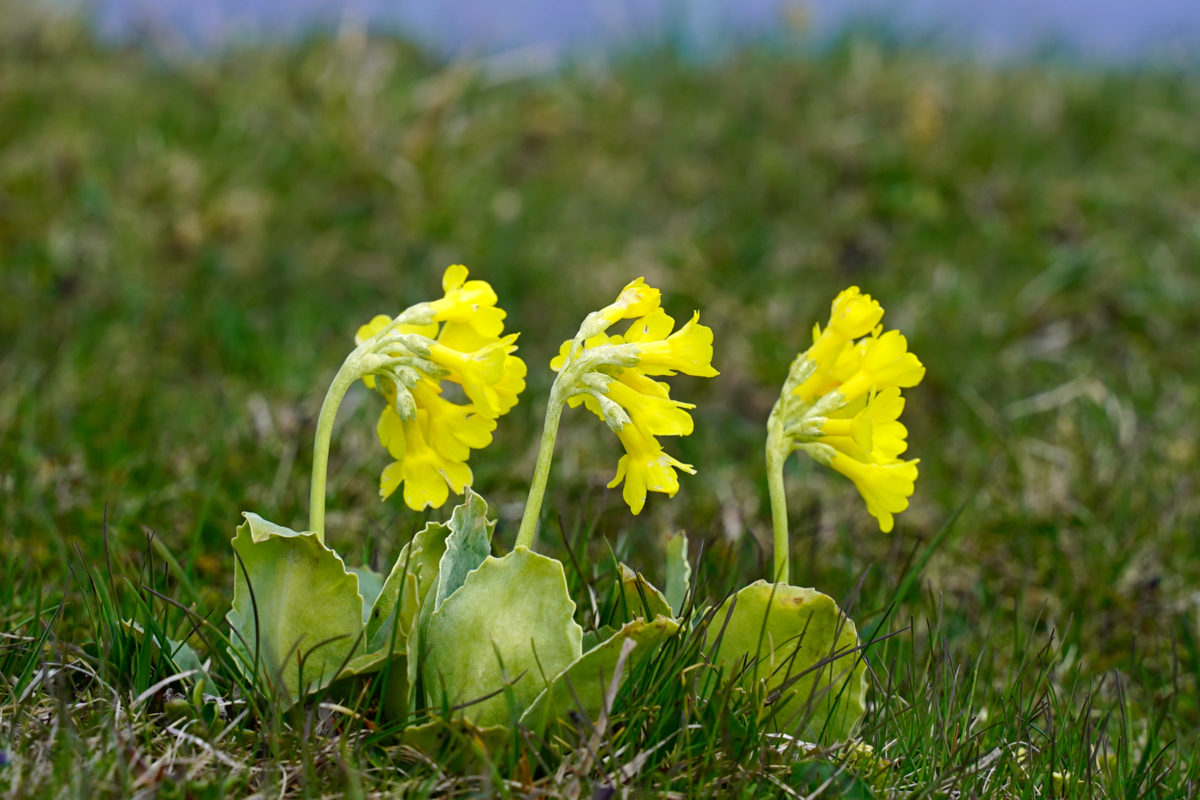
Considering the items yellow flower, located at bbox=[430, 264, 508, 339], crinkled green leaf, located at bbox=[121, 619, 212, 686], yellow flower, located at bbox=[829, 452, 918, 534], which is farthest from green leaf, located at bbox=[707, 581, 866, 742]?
crinkled green leaf, located at bbox=[121, 619, 212, 686]

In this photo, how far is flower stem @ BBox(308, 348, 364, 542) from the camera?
1.90 metres

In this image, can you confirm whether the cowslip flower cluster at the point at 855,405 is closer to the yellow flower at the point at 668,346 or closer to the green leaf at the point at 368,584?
the yellow flower at the point at 668,346

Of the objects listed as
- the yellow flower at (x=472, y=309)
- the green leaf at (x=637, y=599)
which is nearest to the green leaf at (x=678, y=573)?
the green leaf at (x=637, y=599)

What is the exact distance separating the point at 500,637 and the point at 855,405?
68 centimetres

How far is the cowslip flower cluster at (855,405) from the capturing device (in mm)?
1898

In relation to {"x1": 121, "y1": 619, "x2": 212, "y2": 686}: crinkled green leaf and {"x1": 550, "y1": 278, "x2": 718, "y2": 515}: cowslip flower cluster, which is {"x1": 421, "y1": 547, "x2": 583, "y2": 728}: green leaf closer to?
{"x1": 550, "y1": 278, "x2": 718, "y2": 515}: cowslip flower cluster

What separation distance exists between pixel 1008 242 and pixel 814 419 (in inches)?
156

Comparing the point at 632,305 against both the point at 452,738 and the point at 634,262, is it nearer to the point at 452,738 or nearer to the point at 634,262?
the point at 452,738

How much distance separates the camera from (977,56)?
7539mm

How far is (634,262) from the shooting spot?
5.33m

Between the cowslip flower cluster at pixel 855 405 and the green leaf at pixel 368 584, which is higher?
the cowslip flower cluster at pixel 855 405

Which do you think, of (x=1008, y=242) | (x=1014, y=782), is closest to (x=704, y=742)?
(x=1014, y=782)

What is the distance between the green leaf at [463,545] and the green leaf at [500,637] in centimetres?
7

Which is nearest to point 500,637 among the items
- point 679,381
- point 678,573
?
point 678,573
